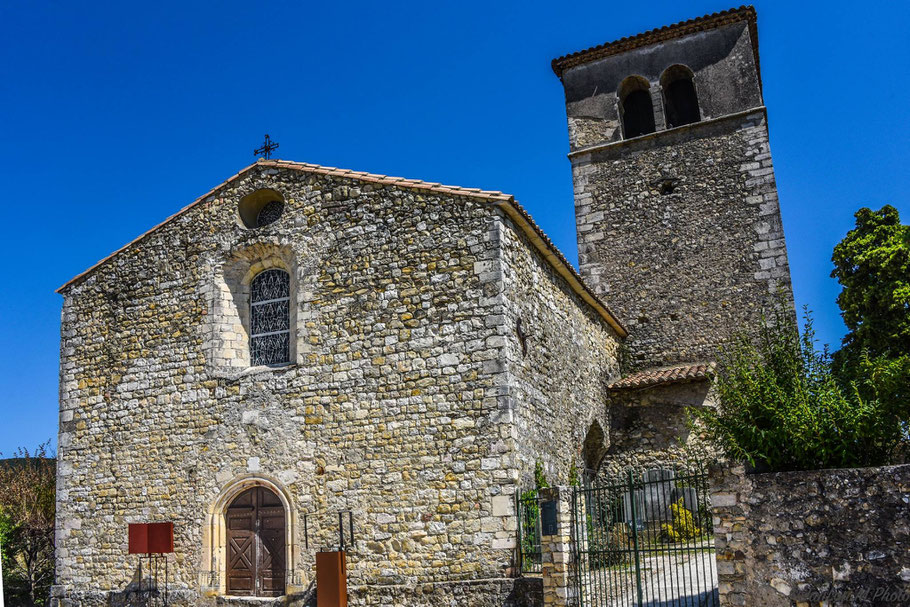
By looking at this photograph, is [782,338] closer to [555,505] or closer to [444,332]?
[555,505]

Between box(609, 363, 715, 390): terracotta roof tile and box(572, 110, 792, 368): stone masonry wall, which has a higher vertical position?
box(572, 110, 792, 368): stone masonry wall

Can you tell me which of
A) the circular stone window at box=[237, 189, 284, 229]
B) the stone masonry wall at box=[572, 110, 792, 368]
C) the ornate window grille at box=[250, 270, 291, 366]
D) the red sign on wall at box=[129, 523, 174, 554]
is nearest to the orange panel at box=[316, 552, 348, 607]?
the red sign on wall at box=[129, 523, 174, 554]

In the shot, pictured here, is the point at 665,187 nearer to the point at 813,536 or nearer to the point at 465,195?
the point at 465,195

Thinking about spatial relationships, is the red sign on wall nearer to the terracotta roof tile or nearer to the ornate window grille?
the ornate window grille

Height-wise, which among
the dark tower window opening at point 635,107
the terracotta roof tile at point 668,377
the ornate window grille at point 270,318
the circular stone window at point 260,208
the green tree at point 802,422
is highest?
the dark tower window opening at point 635,107

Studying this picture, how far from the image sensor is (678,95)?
1909 cm

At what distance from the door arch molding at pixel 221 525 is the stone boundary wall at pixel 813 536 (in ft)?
19.5

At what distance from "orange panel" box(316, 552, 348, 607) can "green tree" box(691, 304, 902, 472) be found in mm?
5183

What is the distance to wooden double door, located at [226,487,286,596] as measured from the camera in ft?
37.9

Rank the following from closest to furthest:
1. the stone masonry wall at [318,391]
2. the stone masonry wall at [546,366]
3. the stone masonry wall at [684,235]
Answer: the stone masonry wall at [318,391] < the stone masonry wall at [546,366] < the stone masonry wall at [684,235]

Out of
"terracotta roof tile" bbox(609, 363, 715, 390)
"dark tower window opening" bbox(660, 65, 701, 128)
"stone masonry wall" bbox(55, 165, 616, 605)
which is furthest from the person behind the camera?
"dark tower window opening" bbox(660, 65, 701, 128)

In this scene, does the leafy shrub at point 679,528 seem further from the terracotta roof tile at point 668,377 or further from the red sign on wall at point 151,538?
the red sign on wall at point 151,538

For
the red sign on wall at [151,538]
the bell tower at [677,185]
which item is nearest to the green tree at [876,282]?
the bell tower at [677,185]

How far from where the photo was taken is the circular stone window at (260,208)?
515 inches
